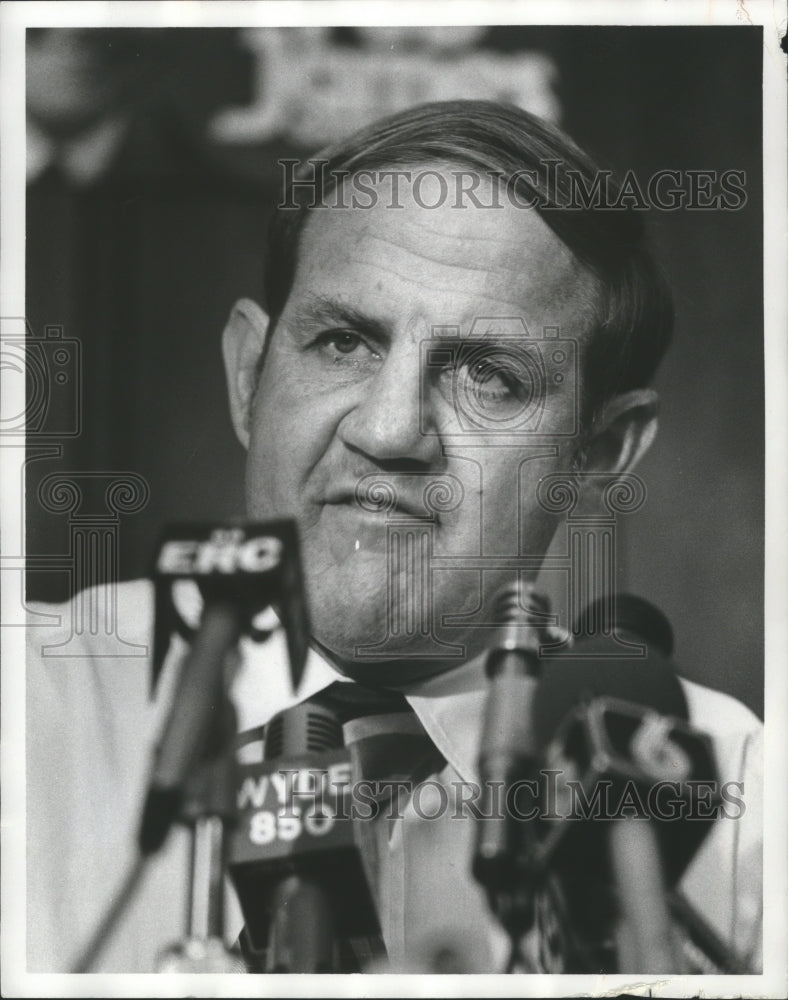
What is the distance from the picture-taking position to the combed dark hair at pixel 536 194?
1.75 metres

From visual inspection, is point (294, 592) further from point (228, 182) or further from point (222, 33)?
point (222, 33)

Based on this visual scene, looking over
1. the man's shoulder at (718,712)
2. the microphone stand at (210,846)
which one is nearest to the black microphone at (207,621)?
the microphone stand at (210,846)

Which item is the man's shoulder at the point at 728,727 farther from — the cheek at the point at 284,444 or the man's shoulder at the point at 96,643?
the man's shoulder at the point at 96,643

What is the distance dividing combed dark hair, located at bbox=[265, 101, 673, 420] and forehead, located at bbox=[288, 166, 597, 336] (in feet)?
0.11

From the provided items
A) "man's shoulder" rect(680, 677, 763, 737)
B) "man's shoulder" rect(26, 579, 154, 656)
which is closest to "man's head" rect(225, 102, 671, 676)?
"man's shoulder" rect(26, 579, 154, 656)

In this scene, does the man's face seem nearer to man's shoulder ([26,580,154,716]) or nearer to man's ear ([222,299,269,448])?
man's ear ([222,299,269,448])

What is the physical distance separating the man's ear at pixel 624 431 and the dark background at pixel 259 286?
2 cm

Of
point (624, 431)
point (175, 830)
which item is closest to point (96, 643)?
point (175, 830)

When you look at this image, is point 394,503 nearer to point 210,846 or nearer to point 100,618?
point 100,618

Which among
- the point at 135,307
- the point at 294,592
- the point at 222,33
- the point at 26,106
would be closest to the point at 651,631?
the point at 294,592

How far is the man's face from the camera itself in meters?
1.72

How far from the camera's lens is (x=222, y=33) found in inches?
70.2

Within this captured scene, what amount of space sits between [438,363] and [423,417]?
3.8 inches

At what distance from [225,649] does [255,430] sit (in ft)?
1.30
